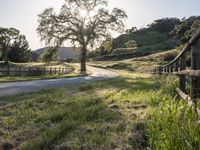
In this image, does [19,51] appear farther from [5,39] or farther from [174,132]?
[174,132]

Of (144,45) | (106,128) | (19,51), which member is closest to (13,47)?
(19,51)

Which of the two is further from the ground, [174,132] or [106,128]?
[174,132]

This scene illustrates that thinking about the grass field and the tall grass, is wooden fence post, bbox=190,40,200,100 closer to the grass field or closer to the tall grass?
the grass field

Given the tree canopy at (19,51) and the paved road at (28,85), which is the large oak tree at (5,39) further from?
the paved road at (28,85)

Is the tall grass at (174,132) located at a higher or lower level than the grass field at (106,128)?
higher

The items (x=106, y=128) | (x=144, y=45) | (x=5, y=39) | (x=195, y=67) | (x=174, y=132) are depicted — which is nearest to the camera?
(x=174, y=132)

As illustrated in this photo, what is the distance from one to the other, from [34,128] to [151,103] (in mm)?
2758

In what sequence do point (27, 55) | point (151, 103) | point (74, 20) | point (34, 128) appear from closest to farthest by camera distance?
1. point (34, 128)
2. point (151, 103)
3. point (74, 20)
4. point (27, 55)

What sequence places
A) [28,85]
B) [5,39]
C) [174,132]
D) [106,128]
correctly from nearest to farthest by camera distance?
[174,132] → [106,128] → [28,85] → [5,39]

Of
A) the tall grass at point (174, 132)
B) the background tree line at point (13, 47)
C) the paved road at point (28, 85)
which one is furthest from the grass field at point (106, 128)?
the background tree line at point (13, 47)

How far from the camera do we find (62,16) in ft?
173

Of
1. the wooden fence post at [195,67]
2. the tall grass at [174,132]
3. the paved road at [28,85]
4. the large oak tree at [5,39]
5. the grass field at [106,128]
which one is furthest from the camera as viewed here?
the large oak tree at [5,39]

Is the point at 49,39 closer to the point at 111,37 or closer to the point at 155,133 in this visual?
the point at 111,37

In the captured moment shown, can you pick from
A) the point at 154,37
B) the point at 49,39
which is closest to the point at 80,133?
the point at 49,39
